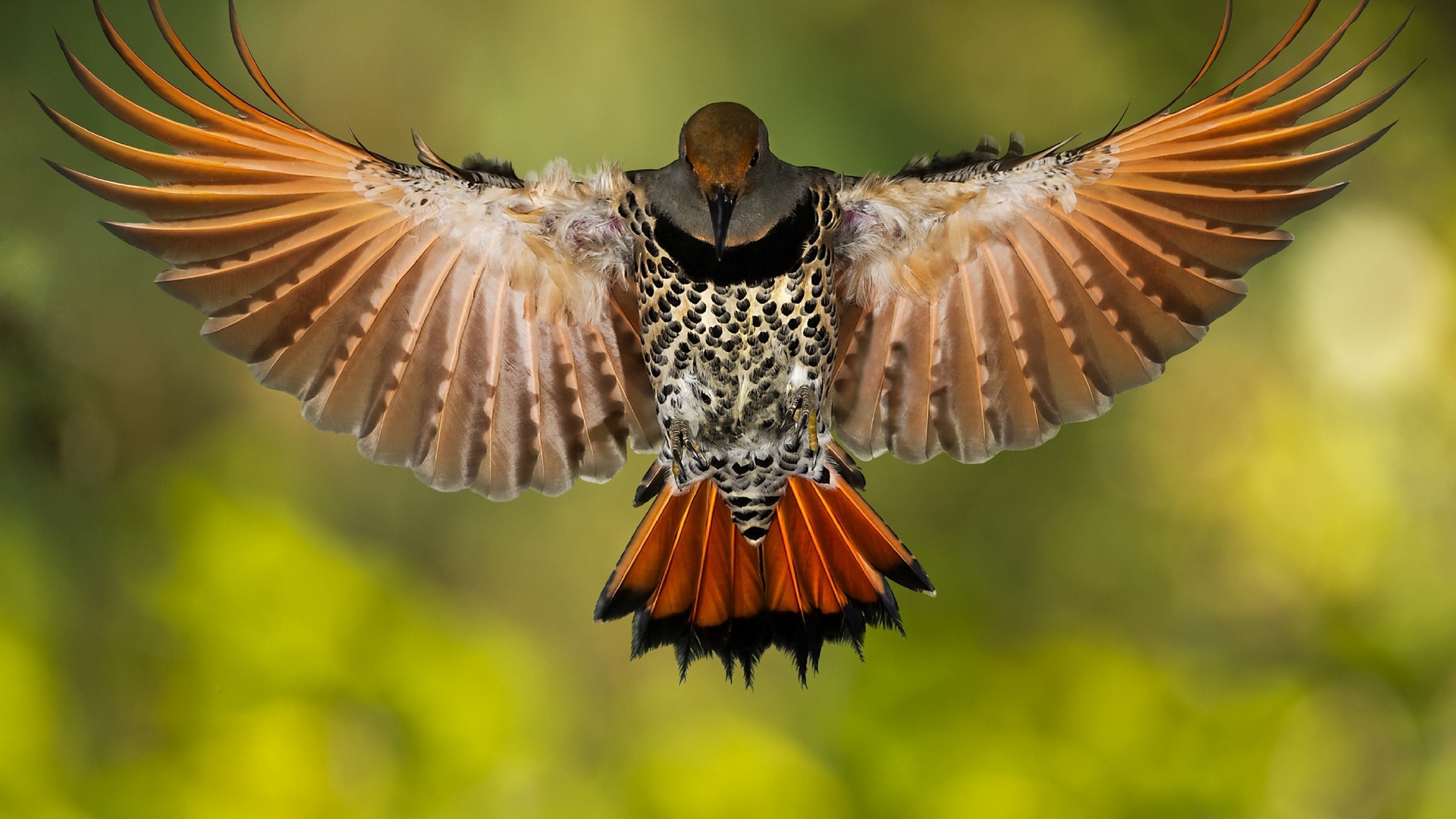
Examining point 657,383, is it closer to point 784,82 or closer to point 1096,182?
point 1096,182

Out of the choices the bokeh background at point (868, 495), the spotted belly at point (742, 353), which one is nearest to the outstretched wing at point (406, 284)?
the spotted belly at point (742, 353)

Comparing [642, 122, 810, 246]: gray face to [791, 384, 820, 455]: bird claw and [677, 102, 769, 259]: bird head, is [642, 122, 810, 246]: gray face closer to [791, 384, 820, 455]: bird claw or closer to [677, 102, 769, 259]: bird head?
[677, 102, 769, 259]: bird head

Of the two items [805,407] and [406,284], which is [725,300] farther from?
[406,284]

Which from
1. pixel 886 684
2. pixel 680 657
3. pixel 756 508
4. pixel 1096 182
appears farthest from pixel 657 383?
pixel 886 684

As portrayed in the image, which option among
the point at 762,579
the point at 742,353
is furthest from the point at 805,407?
the point at 762,579

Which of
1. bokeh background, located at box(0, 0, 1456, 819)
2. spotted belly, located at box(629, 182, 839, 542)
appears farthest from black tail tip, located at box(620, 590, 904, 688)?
bokeh background, located at box(0, 0, 1456, 819)

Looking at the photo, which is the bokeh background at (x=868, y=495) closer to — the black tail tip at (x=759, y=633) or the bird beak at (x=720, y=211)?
A: the black tail tip at (x=759, y=633)
